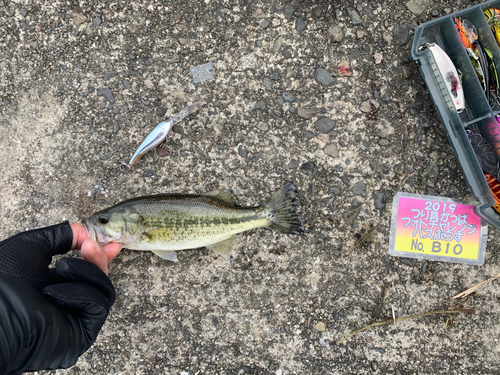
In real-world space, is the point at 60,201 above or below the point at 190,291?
above

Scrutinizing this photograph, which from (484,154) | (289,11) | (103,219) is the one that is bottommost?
(103,219)

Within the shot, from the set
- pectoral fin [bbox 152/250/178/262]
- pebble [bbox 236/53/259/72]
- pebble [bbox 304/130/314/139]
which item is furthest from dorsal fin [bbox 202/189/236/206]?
pebble [bbox 236/53/259/72]

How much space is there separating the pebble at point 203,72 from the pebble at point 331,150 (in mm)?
1515

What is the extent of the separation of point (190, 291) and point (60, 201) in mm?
1737

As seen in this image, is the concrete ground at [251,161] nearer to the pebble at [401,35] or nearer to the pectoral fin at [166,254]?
the pebble at [401,35]

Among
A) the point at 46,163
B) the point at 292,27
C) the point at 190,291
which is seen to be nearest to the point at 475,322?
the point at 190,291

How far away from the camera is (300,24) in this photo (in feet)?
12.1

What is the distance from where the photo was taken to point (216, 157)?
3.60m

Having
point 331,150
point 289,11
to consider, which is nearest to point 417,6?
point 289,11

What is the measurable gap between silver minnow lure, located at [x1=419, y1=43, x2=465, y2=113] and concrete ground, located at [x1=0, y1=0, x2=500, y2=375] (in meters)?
0.34

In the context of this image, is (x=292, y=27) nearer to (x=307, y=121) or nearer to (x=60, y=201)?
(x=307, y=121)

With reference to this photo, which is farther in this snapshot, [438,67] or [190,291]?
[190,291]

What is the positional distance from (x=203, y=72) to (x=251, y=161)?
1.14 metres

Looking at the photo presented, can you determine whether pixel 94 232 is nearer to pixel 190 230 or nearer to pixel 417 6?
pixel 190 230
